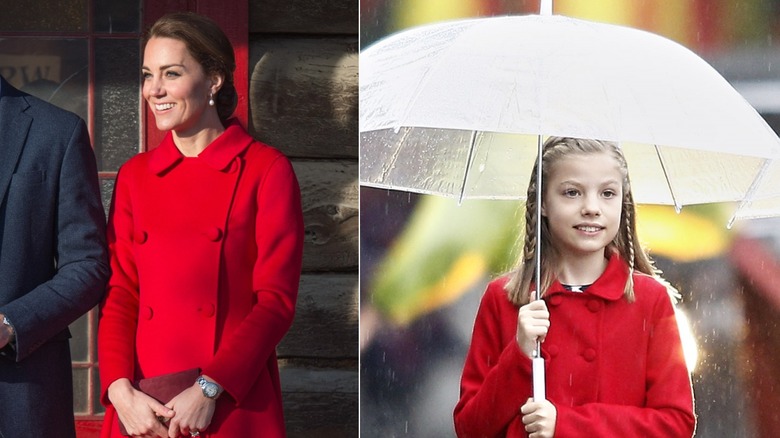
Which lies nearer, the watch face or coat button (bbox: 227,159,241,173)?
the watch face

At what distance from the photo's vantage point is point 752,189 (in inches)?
130

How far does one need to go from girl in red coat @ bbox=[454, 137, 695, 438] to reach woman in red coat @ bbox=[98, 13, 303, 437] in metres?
0.61

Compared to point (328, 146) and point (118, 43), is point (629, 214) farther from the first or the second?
point (118, 43)

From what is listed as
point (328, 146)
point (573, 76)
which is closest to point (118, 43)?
point (328, 146)

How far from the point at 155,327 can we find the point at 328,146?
113 cm

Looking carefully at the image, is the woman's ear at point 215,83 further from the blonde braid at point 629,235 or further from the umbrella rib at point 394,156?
the blonde braid at point 629,235

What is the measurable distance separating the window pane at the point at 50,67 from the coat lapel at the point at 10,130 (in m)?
0.81

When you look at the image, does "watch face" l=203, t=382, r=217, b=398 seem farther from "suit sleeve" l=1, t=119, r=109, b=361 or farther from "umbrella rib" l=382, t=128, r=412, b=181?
"umbrella rib" l=382, t=128, r=412, b=181

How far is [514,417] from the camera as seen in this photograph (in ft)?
10.9

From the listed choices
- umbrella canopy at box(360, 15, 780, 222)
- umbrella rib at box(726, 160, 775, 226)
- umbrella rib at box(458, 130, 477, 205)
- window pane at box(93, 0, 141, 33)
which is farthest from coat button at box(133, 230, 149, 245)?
umbrella rib at box(726, 160, 775, 226)

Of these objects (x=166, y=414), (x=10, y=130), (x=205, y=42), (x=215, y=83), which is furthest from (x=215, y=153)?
(x=166, y=414)

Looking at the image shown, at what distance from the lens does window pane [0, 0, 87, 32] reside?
4.03 metres

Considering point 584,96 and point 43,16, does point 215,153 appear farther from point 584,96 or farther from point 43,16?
point 43,16

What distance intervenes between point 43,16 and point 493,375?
73.7 inches
